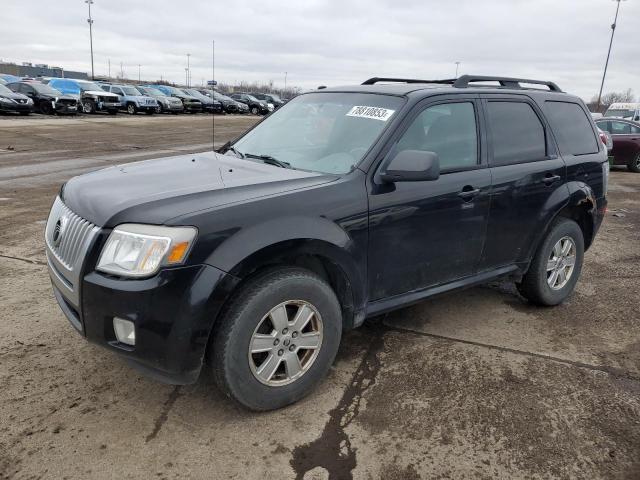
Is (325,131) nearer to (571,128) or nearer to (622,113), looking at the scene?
(571,128)

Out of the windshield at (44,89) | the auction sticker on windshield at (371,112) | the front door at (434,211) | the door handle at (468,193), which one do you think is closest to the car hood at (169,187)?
the front door at (434,211)

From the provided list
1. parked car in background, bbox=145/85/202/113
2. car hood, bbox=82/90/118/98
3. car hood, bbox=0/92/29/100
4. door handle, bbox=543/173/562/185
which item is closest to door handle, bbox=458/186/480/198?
door handle, bbox=543/173/562/185

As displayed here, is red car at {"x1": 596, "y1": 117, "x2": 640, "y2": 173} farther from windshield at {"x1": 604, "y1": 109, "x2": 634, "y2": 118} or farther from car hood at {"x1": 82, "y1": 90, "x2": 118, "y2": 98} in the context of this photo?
car hood at {"x1": 82, "y1": 90, "x2": 118, "y2": 98}

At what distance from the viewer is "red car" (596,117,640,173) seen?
49.0 feet

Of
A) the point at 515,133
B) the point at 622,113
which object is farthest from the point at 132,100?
the point at 515,133

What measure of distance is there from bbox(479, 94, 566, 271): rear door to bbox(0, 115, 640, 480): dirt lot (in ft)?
2.20

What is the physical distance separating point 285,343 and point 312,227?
0.64 m

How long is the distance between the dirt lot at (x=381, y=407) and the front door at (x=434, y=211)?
0.57 metres

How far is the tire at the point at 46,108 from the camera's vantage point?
86.1ft

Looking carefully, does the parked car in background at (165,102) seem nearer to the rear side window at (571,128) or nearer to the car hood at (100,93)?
the car hood at (100,93)

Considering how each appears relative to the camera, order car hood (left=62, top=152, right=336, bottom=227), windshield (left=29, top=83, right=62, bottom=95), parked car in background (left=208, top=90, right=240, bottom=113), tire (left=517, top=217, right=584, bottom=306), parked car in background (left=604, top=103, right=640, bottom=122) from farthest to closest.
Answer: parked car in background (left=208, top=90, right=240, bottom=113) → windshield (left=29, top=83, right=62, bottom=95) → parked car in background (left=604, top=103, right=640, bottom=122) → tire (left=517, top=217, right=584, bottom=306) → car hood (left=62, top=152, right=336, bottom=227)

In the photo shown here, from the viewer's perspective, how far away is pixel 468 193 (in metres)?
3.56

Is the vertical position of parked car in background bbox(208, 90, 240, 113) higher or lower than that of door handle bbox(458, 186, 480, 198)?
lower

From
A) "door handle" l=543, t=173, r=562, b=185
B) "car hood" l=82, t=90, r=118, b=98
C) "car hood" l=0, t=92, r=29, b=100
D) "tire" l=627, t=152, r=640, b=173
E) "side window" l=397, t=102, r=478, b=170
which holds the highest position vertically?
"side window" l=397, t=102, r=478, b=170
